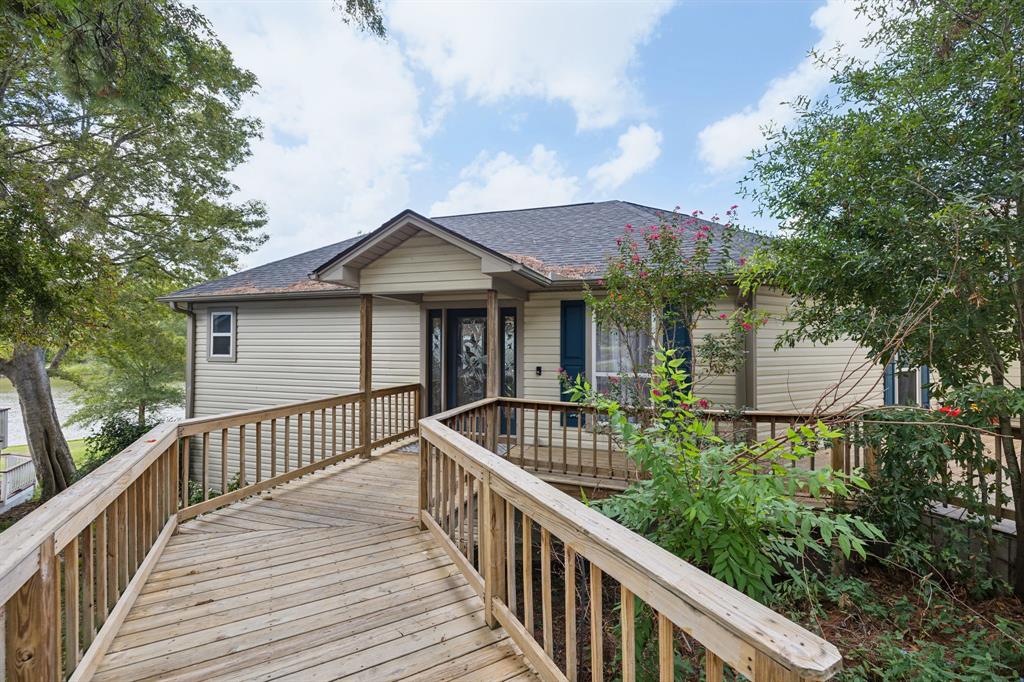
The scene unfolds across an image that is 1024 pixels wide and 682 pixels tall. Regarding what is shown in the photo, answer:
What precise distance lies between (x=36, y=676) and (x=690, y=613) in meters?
2.13

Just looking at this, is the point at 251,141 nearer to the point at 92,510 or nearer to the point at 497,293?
the point at 497,293

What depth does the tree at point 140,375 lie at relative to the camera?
40.2 feet

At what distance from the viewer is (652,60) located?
11.0 meters

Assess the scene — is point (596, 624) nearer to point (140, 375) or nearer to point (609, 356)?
point (609, 356)

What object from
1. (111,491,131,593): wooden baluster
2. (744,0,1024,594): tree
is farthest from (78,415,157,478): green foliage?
(744,0,1024,594): tree

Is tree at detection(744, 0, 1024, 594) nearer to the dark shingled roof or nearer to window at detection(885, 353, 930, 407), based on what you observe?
window at detection(885, 353, 930, 407)

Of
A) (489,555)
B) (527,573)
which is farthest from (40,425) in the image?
(527,573)

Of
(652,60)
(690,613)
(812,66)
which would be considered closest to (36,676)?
(690,613)

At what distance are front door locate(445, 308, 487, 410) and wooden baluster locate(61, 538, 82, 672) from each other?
5857mm

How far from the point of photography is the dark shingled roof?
24.6 ft

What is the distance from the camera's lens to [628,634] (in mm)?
1549

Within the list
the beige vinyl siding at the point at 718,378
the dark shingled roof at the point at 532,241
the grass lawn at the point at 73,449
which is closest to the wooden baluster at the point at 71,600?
the dark shingled roof at the point at 532,241

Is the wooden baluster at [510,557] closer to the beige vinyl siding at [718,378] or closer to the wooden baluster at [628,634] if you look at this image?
the wooden baluster at [628,634]

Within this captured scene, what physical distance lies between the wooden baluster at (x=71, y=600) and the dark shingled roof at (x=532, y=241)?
16.4 ft
